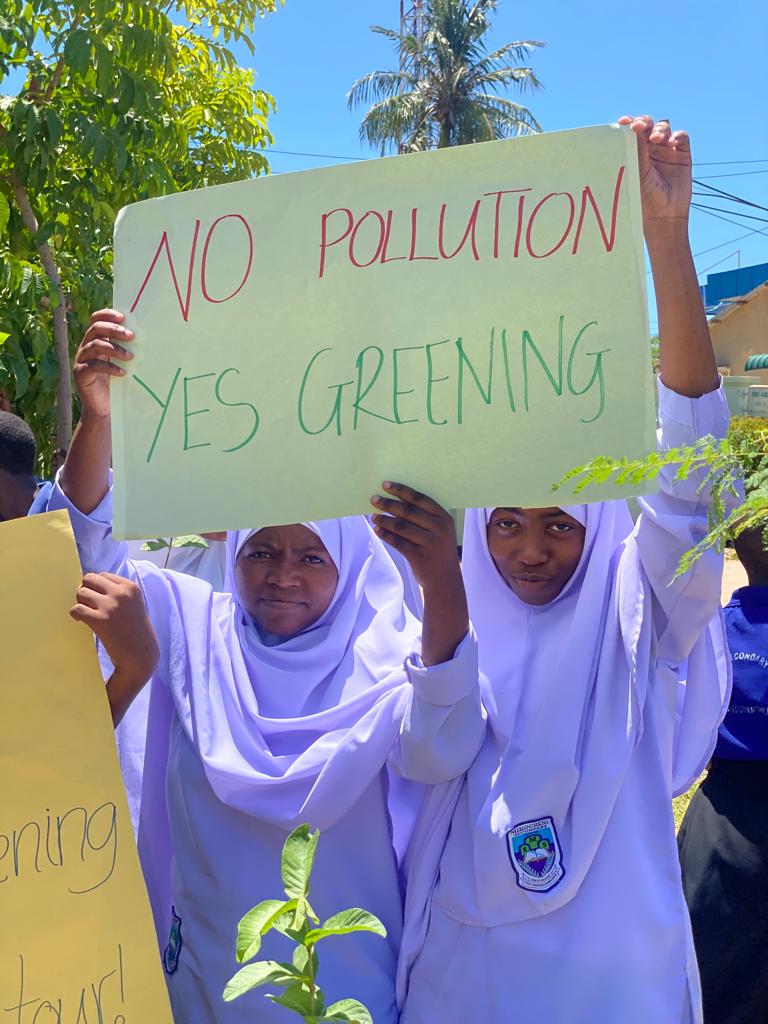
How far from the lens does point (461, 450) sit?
1.53 m

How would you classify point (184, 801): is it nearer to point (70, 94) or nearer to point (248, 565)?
point (248, 565)

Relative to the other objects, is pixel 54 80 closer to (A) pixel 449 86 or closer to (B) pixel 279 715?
(B) pixel 279 715

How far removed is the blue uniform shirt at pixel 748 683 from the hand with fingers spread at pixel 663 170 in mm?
1302

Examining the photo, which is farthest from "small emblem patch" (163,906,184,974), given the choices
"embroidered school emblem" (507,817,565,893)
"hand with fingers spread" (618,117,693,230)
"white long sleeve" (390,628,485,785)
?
"hand with fingers spread" (618,117,693,230)

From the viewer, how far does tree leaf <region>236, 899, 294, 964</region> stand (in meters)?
0.94

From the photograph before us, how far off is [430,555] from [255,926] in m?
0.72

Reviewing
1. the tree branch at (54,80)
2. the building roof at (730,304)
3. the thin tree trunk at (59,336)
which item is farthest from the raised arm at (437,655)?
the building roof at (730,304)

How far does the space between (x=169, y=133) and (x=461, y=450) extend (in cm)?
278

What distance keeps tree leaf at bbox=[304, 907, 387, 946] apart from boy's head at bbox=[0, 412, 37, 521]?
1580mm

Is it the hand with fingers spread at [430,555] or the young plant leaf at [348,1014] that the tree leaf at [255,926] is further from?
the hand with fingers spread at [430,555]

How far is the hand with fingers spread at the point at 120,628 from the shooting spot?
4.89ft

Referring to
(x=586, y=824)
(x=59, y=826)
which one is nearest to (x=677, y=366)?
(x=586, y=824)

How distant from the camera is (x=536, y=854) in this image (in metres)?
1.59

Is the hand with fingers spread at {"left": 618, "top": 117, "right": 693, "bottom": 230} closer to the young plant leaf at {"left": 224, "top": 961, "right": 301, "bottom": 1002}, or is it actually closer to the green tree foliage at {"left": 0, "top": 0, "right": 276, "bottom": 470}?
the young plant leaf at {"left": 224, "top": 961, "right": 301, "bottom": 1002}
